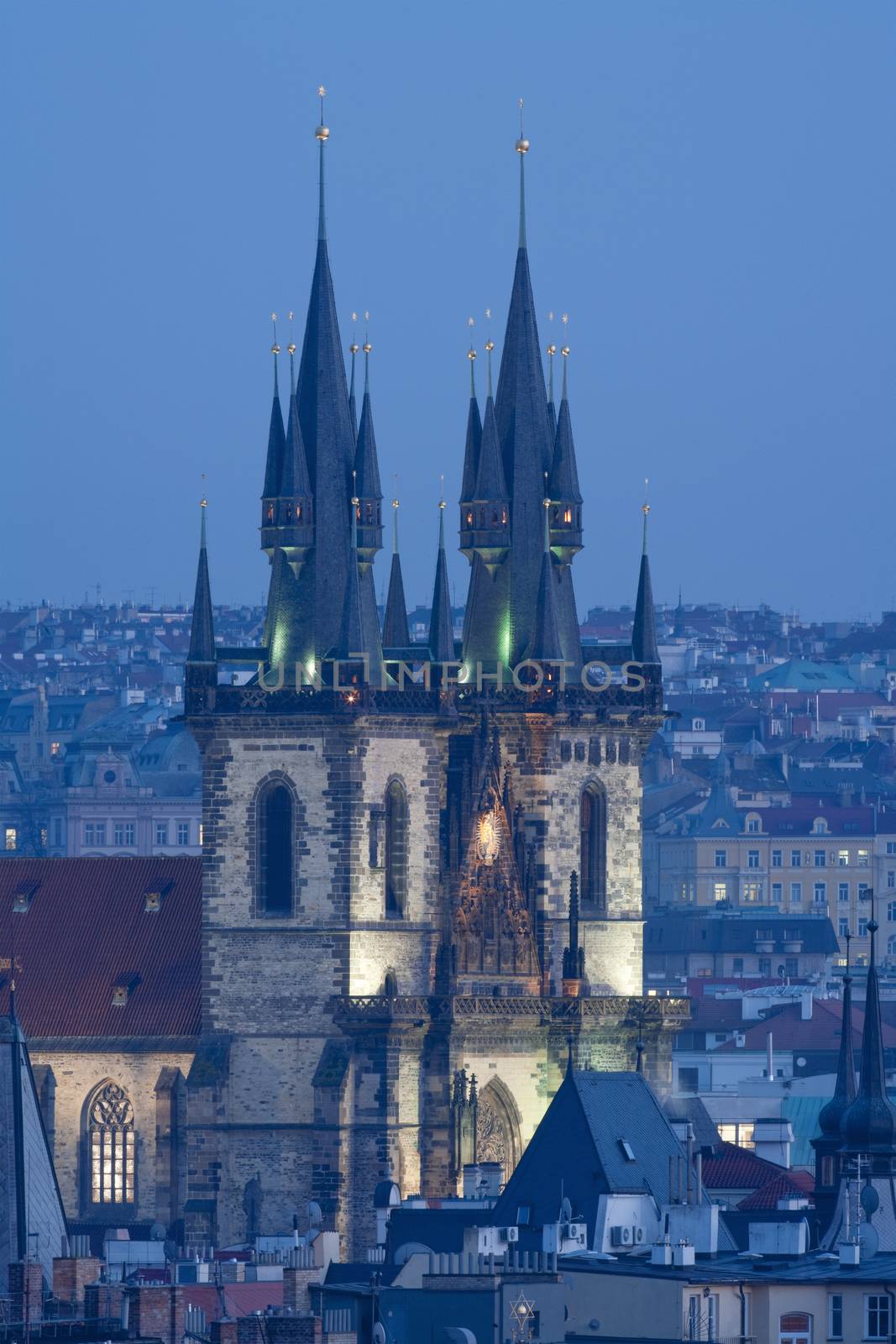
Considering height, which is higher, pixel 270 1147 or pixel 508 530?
pixel 508 530

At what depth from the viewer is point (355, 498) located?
516ft

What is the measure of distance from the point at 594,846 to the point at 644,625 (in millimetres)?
5968

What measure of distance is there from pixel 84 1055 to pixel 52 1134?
2.29 metres

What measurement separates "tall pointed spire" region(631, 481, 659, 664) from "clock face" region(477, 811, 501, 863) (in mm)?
6092

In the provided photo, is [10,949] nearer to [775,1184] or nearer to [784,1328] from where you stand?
[775,1184]

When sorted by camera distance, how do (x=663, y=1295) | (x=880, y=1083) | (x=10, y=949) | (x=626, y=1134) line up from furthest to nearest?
(x=10, y=949) < (x=626, y=1134) < (x=880, y=1083) < (x=663, y=1295)

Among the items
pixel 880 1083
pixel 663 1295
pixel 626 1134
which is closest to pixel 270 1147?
pixel 626 1134

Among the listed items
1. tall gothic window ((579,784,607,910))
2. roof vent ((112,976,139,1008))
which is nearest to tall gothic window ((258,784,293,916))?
roof vent ((112,976,139,1008))

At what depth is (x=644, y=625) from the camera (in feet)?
540

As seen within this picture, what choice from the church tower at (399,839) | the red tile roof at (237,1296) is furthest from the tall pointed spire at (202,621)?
the red tile roof at (237,1296)

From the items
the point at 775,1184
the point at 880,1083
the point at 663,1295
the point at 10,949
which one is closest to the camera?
the point at 663,1295

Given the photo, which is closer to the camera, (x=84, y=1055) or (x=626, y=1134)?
(x=626, y=1134)

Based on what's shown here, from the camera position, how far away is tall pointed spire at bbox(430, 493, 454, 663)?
158750 millimetres

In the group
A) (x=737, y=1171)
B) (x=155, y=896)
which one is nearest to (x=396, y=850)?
(x=155, y=896)
